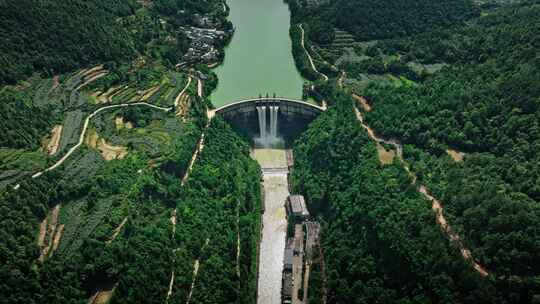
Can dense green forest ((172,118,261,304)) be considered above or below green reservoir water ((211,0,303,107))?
below

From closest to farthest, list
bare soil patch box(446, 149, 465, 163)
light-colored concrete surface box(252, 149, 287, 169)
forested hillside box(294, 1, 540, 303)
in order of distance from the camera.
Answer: forested hillside box(294, 1, 540, 303)
bare soil patch box(446, 149, 465, 163)
light-colored concrete surface box(252, 149, 287, 169)

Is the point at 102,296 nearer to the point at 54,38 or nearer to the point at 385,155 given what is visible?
the point at 385,155

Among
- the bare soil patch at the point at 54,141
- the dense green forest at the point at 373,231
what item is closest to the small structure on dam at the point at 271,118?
the dense green forest at the point at 373,231

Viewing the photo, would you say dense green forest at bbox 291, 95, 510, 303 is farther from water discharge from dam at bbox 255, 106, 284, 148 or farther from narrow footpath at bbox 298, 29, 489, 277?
water discharge from dam at bbox 255, 106, 284, 148

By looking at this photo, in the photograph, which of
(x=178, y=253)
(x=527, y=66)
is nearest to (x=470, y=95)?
(x=527, y=66)

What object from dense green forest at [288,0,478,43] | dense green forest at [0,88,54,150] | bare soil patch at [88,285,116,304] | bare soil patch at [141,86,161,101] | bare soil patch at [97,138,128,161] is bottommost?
bare soil patch at [88,285,116,304]

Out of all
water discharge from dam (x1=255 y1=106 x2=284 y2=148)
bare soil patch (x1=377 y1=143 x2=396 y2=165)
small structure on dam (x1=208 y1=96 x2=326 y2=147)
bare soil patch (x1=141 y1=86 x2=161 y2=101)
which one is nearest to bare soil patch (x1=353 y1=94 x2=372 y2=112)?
small structure on dam (x1=208 y1=96 x2=326 y2=147)
